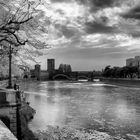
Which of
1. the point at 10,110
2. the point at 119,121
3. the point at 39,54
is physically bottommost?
the point at 119,121

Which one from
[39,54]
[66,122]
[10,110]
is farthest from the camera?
[66,122]

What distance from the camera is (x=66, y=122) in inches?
941

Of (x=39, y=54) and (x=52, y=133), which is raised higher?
(x=39, y=54)

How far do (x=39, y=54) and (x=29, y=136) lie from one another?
6642 millimetres

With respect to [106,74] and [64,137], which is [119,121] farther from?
[106,74]

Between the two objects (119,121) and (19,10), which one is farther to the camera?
(119,121)

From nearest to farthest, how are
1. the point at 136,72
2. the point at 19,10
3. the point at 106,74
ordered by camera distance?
the point at 19,10
the point at 136,72
the point at 106,74

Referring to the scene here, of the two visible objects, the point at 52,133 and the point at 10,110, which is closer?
the point at 10,110

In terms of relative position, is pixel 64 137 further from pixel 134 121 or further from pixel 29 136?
pixel 134 121

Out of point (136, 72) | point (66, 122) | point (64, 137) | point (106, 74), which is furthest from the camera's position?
point (106, 74)

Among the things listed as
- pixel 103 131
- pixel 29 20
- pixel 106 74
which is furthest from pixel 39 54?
pixel 106 74

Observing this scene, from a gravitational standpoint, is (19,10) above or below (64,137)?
above

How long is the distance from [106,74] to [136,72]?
167 ft

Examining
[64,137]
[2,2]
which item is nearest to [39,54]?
[2,2]
